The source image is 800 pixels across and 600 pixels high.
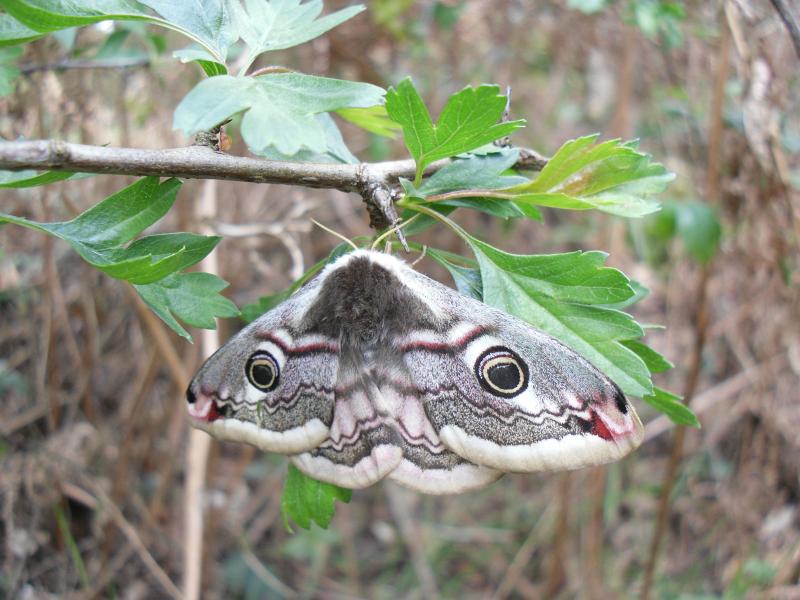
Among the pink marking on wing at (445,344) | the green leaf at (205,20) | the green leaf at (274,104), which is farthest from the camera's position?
the pink marking on wing at (445,344)

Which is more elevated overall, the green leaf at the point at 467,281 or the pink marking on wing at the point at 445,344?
the green leaf at the point at 467,281

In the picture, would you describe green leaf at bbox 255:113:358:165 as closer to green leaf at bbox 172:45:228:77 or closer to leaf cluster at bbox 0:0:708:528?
leaf cluster at bbox 0:0:708:528

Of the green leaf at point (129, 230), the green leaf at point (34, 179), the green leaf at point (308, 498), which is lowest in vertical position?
the green leaf at point (308, 498)

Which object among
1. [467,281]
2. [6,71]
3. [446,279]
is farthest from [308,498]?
[446,279]

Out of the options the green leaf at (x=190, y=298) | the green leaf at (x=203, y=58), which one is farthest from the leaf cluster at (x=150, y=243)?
the green leaf at (x=203, y=58)

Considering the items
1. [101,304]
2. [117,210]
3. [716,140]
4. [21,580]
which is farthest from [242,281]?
[117,210]

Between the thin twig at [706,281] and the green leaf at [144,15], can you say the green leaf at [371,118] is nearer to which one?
the green leaf at [144,15]

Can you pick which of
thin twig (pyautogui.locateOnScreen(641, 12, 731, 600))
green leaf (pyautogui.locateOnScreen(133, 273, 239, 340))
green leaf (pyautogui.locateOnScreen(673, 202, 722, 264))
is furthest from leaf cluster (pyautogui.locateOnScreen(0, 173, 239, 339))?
green leaf (pyautogui.locateOnScreen(673, 202, 722, 264))
